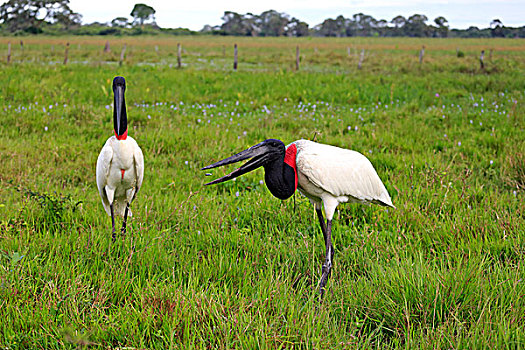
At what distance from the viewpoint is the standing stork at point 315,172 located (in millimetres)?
2963

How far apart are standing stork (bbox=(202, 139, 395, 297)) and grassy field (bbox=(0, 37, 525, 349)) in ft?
1.78

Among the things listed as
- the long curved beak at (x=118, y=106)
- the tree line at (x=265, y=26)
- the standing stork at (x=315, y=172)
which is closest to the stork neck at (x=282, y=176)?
the standing stork at (x=315, y=172)

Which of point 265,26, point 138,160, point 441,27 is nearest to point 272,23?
point 265,26

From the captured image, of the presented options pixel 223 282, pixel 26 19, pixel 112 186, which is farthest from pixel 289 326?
pixel 26 19

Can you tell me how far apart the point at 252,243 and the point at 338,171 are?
1.09m

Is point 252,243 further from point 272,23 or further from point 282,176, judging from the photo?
point 272,23

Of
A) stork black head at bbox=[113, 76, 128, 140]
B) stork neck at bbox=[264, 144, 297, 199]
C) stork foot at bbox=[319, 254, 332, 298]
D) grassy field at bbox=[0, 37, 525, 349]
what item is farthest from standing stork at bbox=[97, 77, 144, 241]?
stork foot at bbox=[319, 254, 332, 298]

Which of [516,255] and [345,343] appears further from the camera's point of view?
[516,255]

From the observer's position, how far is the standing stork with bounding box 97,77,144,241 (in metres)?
3.65

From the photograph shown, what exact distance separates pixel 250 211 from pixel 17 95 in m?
8.15

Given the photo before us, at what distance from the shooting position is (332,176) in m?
3.11

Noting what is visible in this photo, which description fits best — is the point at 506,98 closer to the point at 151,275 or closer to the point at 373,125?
the point at 373,125

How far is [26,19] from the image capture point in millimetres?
79562

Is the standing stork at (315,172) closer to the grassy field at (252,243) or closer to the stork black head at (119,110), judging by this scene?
the grassy field at (252,243)
